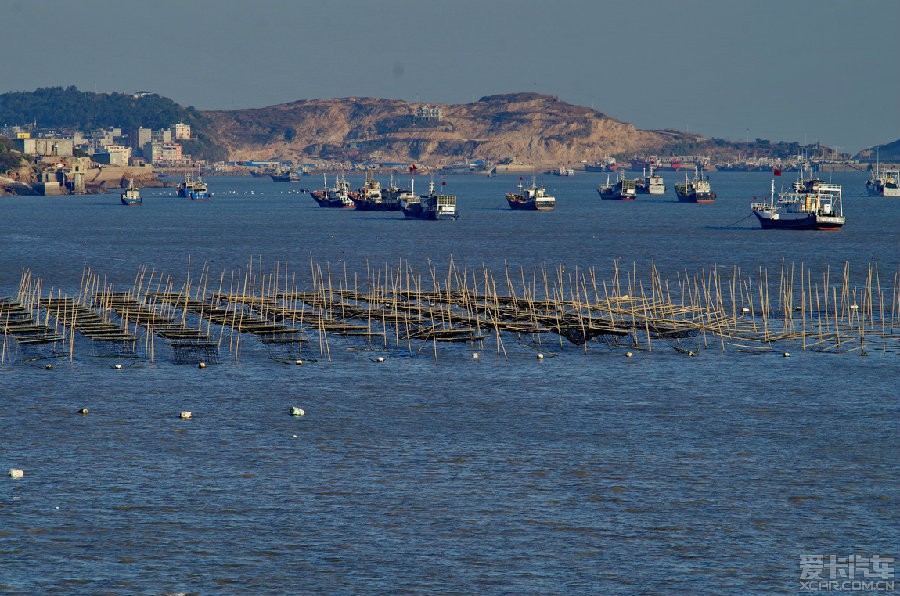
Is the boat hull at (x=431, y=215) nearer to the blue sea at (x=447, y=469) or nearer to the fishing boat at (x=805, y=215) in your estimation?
the fishing boat at (x=805, y=215)

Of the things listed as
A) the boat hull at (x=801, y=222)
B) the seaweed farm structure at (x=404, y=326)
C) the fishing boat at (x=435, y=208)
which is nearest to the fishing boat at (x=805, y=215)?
the boat hull at (x=801, y=222)

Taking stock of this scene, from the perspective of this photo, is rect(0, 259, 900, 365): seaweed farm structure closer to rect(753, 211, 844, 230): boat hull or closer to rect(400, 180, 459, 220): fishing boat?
rect(753, 211, 844, 230): boat hull

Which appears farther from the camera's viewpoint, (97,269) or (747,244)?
(747,244)

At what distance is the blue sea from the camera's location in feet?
108

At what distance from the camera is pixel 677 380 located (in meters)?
58.2

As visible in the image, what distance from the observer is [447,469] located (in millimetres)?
42156

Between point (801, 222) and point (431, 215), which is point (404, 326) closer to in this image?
point (801, 222)

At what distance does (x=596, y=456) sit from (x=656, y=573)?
1152 centimetres

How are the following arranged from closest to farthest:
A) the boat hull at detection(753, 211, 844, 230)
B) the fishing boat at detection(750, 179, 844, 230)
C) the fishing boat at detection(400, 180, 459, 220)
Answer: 1. the boat hull at detection(753, 211, 844, 230)
2. the fishing boat at detection(750, 179, 844, 230)
3. the fishing boat at detection(400, 180, 459, 220)

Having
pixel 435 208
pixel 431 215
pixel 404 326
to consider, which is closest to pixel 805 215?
pixel 435 208

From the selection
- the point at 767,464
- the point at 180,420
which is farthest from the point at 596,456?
the point at 180,420

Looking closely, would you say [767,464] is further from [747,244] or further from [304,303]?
[747,244]

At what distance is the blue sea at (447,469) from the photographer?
108ft

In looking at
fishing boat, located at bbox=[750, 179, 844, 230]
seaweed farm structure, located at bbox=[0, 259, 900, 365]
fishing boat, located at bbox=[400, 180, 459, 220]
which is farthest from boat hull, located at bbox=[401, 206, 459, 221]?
seaweed farm structure, located at bbox=[0, 259, 900, 365]
